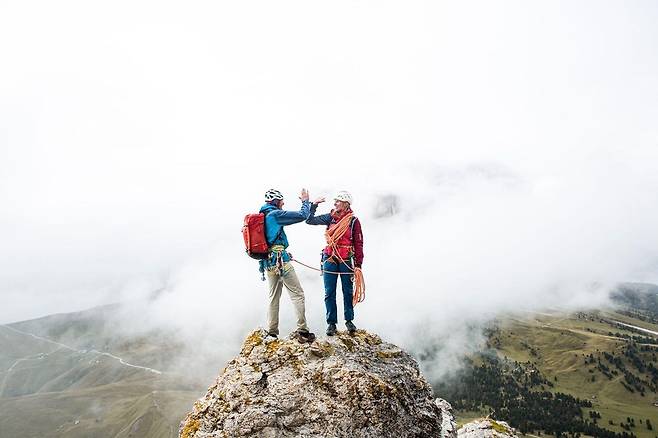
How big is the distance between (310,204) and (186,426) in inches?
370

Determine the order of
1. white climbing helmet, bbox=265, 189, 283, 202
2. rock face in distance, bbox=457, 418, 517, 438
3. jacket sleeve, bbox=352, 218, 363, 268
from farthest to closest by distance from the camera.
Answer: rock face in distance, bbox=457, 418, 517, 438 → jacket sleeve, bbox=352, 218, 363, 268 → white climbing helmet, bbox=265, 189, 283, 202

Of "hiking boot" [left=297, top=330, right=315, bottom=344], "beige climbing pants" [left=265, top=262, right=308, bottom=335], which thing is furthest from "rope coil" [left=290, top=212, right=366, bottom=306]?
"hiking boot" [left=297, top=330, right=315, bottom=344]

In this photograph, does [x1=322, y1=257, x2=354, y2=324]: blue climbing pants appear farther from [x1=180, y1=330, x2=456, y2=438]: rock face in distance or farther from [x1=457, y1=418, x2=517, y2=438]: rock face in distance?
[x1=457, y1=418, x2=517, y2=438]: rock face in distance

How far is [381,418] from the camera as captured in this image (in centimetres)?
1409

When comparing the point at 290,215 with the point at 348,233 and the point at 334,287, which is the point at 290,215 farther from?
the point at 334,287

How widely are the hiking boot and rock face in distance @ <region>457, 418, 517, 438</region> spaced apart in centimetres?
1653

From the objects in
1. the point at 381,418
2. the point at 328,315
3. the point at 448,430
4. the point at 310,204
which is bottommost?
the point at 448,430

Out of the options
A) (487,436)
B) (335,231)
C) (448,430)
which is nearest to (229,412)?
Result: (335,231)

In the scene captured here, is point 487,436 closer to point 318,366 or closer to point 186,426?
point 318,366

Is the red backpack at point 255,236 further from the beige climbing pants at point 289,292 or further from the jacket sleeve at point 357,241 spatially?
the jacket sleeve at point 357,241

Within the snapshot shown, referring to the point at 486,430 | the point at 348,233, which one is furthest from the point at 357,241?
the point at 486,430

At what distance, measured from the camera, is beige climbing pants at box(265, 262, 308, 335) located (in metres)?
16.0

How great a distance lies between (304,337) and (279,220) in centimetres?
493

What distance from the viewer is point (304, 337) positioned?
53.9ft
